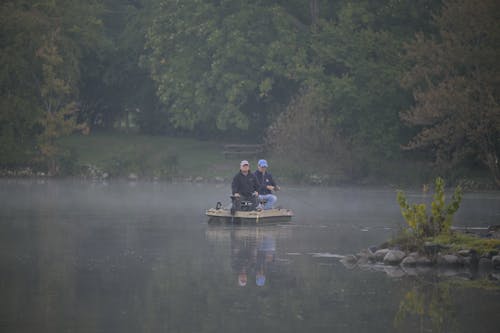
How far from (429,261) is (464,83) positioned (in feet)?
91.7

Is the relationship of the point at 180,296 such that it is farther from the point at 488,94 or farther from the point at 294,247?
the point at 488,94

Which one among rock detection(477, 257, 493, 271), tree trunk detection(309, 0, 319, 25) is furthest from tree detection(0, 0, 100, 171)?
rock detection(477, 257, 493, 271)

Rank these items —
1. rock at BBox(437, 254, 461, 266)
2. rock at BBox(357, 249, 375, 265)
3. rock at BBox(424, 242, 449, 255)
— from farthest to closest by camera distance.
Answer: rock at BBox(357, 249, 375, 265)
rock at BBox(424, 242, 449, 255)
rock at BBox(437, 254, 461, 266)

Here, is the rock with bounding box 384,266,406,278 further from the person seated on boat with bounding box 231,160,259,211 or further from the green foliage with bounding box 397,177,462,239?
the person seated on boat with bounding box 231,160,259,211

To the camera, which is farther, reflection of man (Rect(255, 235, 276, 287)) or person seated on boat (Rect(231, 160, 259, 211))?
person seated on boat (Rect(231, 160, 259, 211))

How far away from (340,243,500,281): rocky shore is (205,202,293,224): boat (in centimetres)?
842

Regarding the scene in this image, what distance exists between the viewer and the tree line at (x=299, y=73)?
4631cm

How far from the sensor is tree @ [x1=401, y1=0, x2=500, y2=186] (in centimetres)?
4519

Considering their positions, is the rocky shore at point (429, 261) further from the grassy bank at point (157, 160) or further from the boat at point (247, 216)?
the grassy bank at point (157, 160)

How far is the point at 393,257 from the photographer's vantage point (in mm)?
19594

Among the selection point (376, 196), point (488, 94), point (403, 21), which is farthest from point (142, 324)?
point (403, 21)

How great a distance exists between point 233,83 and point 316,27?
20.5 feet

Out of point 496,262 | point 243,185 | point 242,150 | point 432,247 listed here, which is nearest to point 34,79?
point 242,150

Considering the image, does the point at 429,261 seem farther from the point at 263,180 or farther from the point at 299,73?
the point at 299,73
